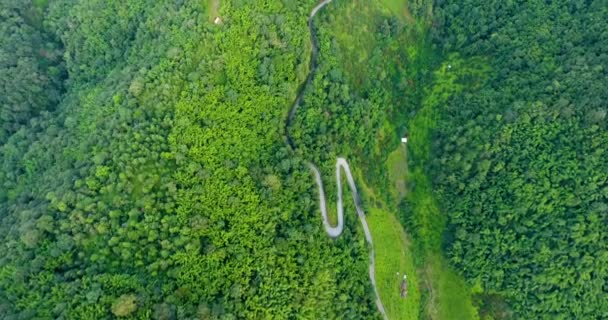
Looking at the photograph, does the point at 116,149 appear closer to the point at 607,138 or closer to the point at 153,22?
the point at 153,22

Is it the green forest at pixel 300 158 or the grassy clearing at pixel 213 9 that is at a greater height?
the grassy clearing at pixel 213 9

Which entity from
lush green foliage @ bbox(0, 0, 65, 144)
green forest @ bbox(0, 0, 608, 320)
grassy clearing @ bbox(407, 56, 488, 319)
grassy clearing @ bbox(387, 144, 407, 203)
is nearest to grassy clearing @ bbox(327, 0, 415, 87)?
green forest @ bbox(0, 0, 608, 320)

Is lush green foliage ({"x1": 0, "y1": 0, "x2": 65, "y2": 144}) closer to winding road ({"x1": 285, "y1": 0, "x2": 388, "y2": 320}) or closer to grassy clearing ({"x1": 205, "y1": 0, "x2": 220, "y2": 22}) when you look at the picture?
grassy clearing ({"x1": 205, "y1": 0, "x2": 220, "y2": 22})

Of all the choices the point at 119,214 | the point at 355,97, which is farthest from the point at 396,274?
the point at 119,214

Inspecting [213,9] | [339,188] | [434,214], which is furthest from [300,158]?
[213,9]

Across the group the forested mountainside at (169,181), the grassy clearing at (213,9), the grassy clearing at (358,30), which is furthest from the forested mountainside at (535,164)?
the grassy clearing at (213,9)

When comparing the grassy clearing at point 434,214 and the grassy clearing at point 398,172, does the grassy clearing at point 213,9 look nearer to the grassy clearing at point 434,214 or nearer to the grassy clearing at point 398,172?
the grassy clearing at point 398,172

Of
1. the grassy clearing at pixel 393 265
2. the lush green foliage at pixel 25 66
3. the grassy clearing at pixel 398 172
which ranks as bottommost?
the grassy clearing at pixel 393 265

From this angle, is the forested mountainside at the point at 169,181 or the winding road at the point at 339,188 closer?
the forested mountainside at the point at 169,181
